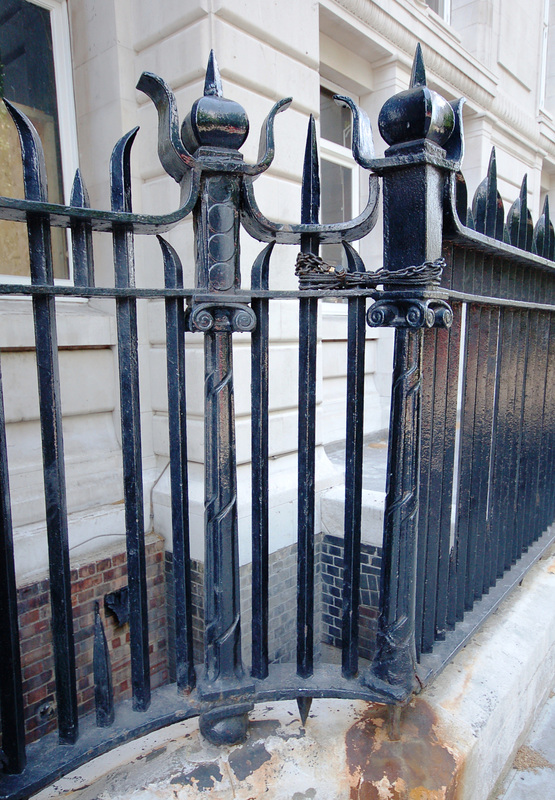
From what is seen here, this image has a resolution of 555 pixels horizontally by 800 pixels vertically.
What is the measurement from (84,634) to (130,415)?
89.9 inches

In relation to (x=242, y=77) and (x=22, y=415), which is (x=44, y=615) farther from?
(x=242, y=77)

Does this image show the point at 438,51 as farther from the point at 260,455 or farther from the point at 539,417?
the point at 260,455

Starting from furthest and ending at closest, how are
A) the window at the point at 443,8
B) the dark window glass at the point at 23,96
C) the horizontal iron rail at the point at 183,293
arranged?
Answer: the window at the point at 443,8, the dark window glass at the point at 23,96, the horizontal iron rail at the point at 183,293

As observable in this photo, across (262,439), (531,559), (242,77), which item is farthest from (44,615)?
(242,77)

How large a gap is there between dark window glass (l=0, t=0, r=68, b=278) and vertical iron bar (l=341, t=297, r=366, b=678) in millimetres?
2537

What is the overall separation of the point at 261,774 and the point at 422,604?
0.72 m

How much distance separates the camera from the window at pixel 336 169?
17.9ft

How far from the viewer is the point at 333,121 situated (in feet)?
18.2

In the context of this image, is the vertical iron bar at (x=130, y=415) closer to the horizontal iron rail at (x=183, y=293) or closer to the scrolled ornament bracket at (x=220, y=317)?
the horizontal iron rail at (x=183, y=293)

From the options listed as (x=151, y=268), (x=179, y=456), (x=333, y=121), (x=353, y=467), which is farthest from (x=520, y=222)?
(x=333, y=121)

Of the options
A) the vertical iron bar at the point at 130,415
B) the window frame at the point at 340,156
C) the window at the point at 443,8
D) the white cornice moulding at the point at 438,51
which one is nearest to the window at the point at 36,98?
the white cornice moulding at the point at 438,51

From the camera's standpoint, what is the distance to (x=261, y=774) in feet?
4.73

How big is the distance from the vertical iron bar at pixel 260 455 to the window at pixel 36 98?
246 cm

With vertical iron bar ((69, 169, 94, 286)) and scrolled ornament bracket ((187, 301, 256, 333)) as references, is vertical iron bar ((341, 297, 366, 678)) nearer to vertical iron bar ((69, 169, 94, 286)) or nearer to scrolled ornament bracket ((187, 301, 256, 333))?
scrolled ornament bracket ((187, 301, 256, 333))
